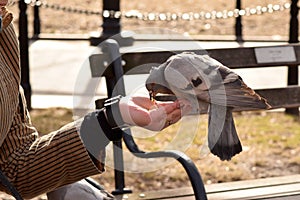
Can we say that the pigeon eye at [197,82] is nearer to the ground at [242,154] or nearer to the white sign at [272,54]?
the ground at [242,154]

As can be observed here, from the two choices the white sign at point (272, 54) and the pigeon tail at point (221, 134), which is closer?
the pigeon tail at point (221, 134)

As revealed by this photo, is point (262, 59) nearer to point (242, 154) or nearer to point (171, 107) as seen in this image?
point (242, 154)

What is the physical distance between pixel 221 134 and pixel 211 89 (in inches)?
4.0

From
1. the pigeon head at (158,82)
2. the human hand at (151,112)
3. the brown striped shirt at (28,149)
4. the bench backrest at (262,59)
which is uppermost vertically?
the pigeon head at (158,82)

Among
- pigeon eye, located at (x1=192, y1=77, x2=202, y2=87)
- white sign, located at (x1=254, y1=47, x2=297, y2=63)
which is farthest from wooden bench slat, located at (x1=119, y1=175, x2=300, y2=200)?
pigeon eye, located at (x1=192, y1=77, x2=202, y2=87)

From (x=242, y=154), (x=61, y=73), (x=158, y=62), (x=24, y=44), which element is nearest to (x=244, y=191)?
(x=158, y=62)

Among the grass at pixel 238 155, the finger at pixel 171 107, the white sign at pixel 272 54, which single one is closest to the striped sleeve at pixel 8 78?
the finger at pixel 171 107

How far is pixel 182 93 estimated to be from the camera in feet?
5.93

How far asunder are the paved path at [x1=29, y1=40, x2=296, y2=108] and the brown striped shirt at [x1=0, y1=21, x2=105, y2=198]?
466 centimetres

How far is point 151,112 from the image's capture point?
74.2 inches

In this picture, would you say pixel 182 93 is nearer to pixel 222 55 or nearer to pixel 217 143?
pixel 217 143

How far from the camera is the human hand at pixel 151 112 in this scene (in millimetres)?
1852

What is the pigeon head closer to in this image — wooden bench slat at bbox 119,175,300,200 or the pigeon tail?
the pigeon tail

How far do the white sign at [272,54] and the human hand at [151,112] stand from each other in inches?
79.3
